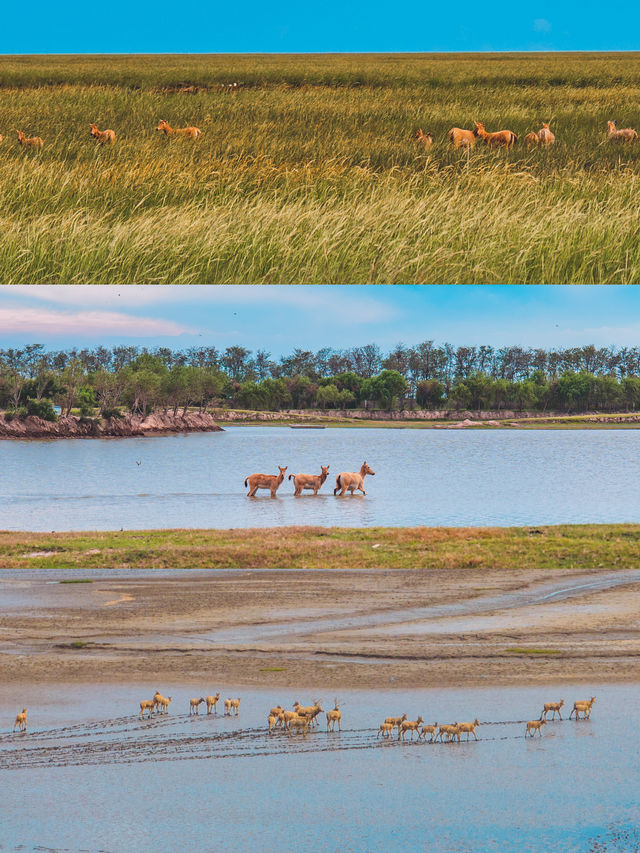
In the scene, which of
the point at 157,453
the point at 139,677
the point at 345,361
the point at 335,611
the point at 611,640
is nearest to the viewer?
the point at 139,677

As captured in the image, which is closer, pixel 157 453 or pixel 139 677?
pixel 139 677

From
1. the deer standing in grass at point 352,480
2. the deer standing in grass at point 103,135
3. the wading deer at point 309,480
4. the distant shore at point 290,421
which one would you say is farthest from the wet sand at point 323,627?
the deer standing in grass at point 103,135

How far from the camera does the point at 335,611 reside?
1485 cm

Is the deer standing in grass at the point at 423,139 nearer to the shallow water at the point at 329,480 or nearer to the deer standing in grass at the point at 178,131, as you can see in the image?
the deer standing in grass at the point at 178,131

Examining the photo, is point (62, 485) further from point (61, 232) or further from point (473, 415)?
point (61, 232)

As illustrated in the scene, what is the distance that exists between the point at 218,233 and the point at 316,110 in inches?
296

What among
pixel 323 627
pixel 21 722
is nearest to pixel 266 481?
pixel 323 627

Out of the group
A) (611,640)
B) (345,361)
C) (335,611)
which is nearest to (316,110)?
(345,361)

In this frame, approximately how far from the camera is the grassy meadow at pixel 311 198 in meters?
11.5

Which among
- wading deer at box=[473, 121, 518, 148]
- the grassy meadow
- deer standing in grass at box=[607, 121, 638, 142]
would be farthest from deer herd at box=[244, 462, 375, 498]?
deer standing in grass at box=[607, 121, 638, 142]

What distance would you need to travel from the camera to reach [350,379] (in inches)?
792

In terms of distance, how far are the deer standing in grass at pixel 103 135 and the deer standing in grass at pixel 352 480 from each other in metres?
9.43

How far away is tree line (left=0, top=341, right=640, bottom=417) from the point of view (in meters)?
19.9

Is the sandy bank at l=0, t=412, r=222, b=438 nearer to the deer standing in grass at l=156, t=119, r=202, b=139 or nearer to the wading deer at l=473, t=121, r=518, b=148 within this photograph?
the deer standing in grass at l=156, t=119, r=202, b=139
